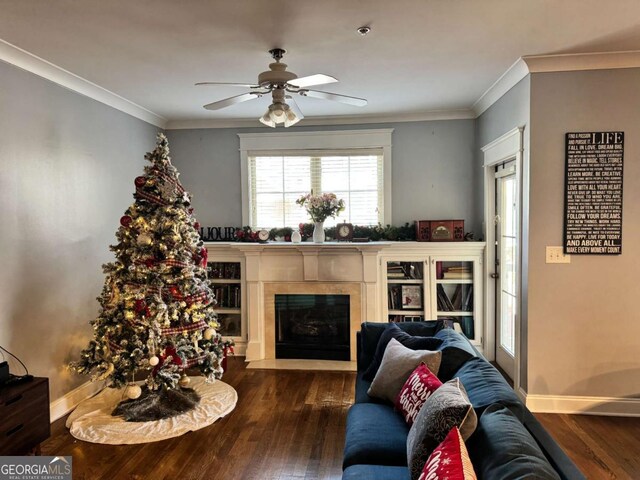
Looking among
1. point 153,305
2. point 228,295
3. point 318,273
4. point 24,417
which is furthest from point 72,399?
point 318,273

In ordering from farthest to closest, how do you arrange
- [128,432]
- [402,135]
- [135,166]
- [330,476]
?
[402,135]
[135,166]
[128,432]
[330,476]

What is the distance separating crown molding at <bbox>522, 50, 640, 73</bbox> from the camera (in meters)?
3.00

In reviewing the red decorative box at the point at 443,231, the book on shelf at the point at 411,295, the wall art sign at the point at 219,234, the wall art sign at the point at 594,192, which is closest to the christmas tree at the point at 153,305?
the wall art sign at the point at 219,234

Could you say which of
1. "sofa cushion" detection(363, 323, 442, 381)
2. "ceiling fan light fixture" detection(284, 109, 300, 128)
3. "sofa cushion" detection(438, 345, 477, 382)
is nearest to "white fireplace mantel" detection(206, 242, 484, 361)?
"sofa cushion" detection(363, 323, 442, 381)

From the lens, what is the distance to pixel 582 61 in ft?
9.97

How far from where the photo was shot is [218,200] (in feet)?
16.5

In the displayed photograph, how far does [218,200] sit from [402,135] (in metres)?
2.32

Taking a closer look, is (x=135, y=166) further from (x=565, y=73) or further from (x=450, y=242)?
(x=565, y=73)

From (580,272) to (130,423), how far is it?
11.7ft

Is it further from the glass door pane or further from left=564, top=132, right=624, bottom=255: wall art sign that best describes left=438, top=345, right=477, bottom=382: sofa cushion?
the glass door pane

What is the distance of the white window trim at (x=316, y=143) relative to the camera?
4781 mm

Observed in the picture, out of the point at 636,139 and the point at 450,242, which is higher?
the point at 636,139

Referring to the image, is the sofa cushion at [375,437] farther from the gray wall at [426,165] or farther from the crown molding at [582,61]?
the gray wall at [426,165]

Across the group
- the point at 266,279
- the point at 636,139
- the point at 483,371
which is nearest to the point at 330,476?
the point at 483,371
